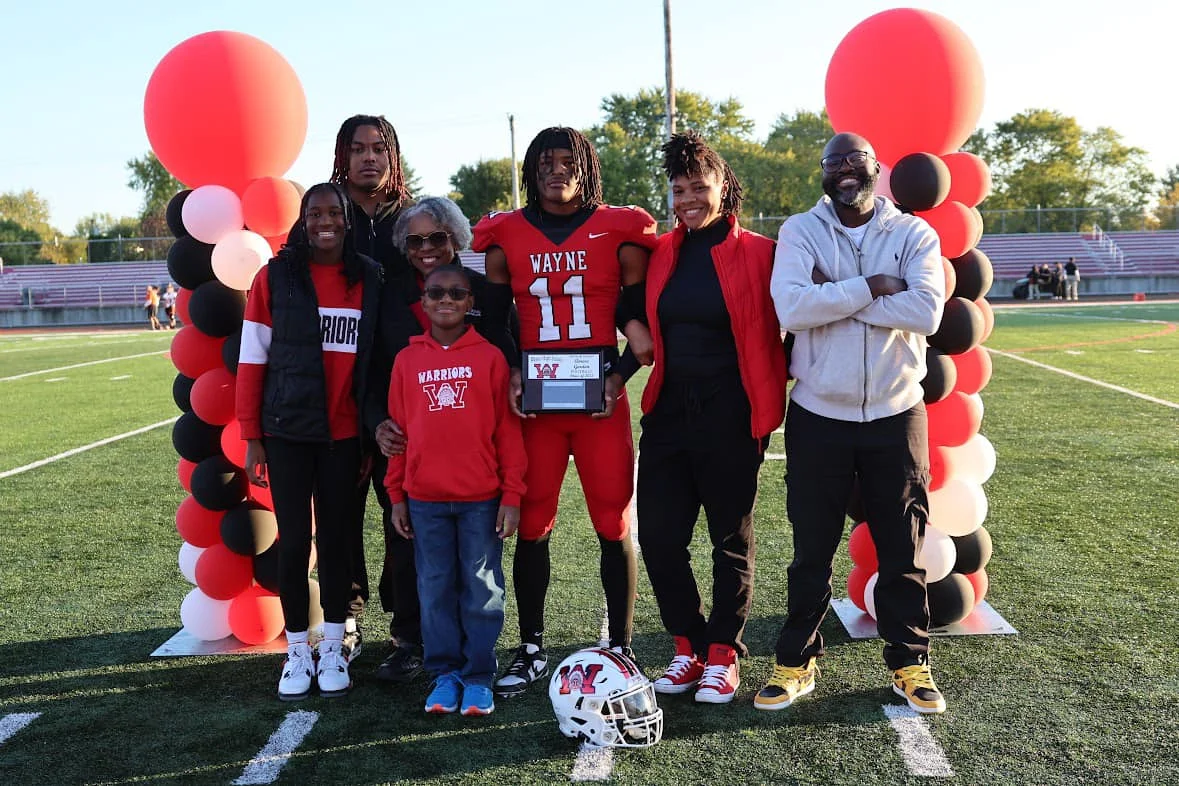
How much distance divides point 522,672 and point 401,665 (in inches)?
18.2

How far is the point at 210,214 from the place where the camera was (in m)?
3.84

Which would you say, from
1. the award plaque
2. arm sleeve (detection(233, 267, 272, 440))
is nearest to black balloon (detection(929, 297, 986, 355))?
the award plaque

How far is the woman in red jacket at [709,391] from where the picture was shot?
340 centimetres

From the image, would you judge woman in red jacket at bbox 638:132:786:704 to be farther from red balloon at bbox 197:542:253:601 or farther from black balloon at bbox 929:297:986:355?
red balloon at bbox 197:542:253:601

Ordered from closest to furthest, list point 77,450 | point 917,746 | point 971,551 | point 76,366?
point 917,746, point 971,551, point 77,450, point 76,366

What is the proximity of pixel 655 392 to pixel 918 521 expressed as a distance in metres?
0.97

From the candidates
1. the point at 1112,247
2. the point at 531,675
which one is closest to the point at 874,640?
the point at 531,675

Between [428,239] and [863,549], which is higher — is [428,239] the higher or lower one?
the higher one

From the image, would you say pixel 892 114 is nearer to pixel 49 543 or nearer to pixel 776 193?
pixel 49 543

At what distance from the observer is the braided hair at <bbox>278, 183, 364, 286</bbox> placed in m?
3.55

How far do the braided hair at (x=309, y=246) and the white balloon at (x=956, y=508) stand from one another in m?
2.25

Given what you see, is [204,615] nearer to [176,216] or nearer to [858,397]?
[176,216]

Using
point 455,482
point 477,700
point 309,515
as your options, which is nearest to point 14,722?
point 309,515

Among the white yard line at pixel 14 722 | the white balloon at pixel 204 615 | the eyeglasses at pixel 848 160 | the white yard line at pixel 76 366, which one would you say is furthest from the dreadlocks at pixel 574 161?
the white yard line at pixel 76 366
